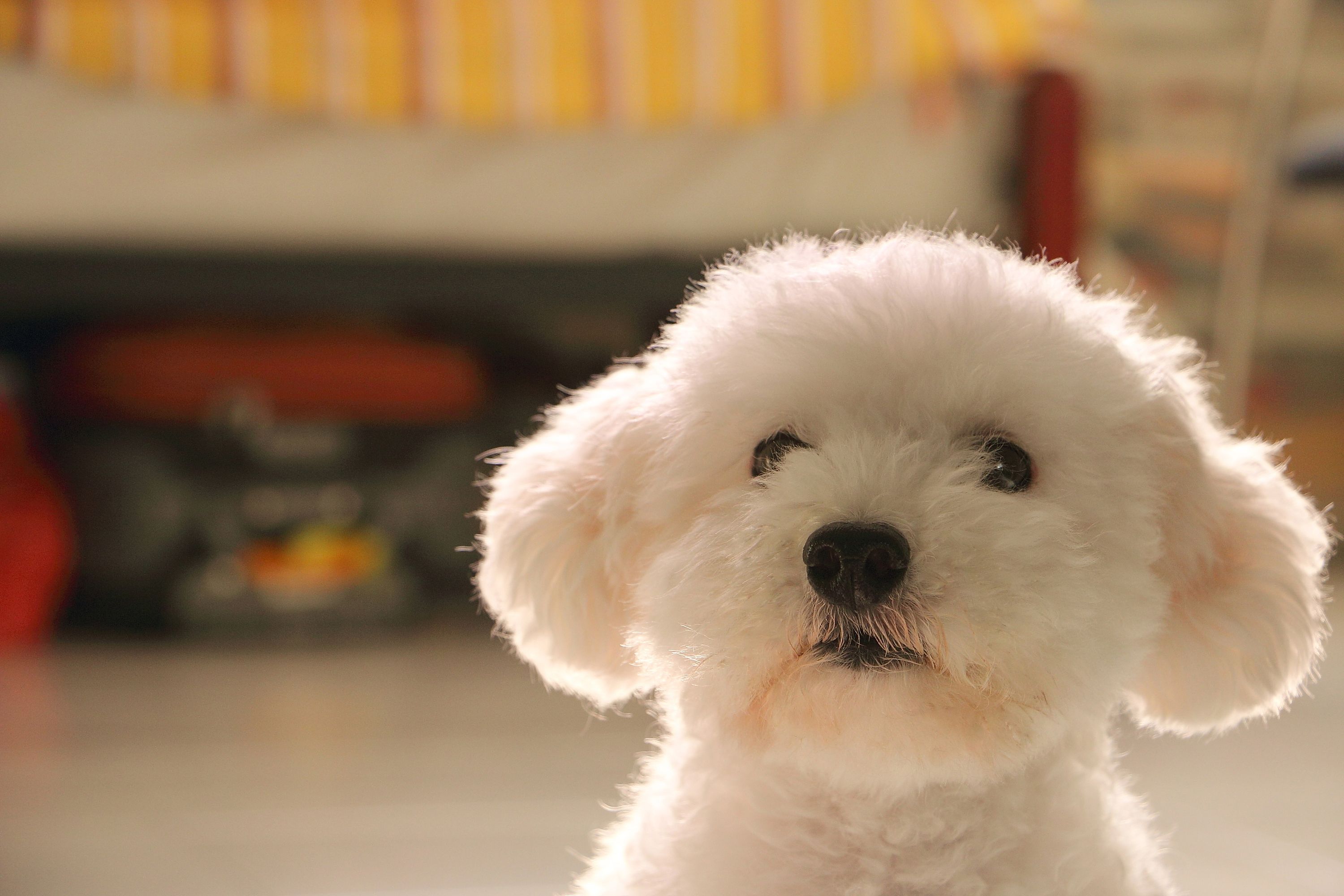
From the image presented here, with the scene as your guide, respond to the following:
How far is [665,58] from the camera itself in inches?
80.7

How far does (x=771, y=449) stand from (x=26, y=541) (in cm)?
176

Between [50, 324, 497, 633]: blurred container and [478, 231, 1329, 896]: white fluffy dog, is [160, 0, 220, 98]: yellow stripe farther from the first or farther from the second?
[478, 231, 1329, 896]: white fluffy dog

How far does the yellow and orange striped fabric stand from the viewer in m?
1.90

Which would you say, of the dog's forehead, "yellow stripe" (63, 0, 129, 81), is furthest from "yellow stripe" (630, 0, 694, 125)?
the dog's forehead

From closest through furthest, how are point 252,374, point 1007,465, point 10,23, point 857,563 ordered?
point 857,563 < point 1007,465 < point 10,23 < point 252,374

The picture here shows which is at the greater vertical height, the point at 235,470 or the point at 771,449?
the point at 235,470

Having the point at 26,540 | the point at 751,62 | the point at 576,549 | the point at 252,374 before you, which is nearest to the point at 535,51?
the point at 751,62

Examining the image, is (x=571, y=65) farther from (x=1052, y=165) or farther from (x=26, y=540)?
(x=26, y=540)

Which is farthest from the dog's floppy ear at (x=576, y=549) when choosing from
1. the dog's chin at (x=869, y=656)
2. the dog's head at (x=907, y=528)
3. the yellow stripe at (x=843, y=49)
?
the yellow stripe at (x=843, y=49)

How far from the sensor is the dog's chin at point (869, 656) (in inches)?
25.7

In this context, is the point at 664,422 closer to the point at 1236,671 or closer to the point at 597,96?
the point at 1236,671

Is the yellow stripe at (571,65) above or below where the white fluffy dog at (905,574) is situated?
above

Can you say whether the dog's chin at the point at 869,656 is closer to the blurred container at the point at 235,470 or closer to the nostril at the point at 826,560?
the nostril at the point at 826,560

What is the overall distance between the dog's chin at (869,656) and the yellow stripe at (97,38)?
1755 mm
